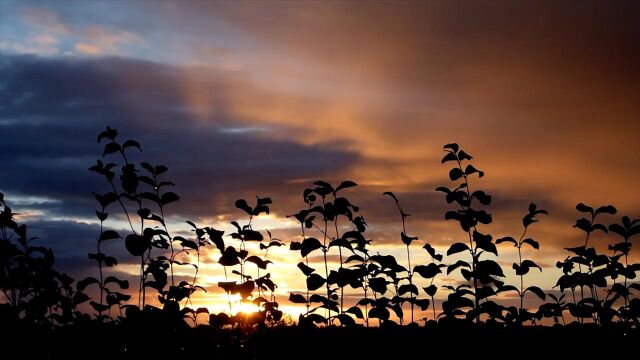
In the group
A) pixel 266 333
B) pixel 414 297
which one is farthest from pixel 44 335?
pixel 414 297

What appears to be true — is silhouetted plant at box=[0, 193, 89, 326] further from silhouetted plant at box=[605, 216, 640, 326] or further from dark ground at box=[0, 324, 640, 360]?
silhouetted plant at box=[605, 216, 640, 326]

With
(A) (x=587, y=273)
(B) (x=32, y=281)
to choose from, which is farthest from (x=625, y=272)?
(B) (x=32, y=281)

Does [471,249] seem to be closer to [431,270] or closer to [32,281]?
[431,270]

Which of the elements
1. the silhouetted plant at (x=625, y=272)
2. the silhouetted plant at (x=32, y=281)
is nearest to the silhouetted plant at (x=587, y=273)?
the silhouetted plant at (x=625, y=272)

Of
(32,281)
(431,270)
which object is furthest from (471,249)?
(32,281)

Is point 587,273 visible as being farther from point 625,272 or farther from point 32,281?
point 32,281

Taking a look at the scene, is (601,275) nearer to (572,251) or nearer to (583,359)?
(572,251)

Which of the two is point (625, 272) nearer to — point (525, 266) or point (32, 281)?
point (525, 266)

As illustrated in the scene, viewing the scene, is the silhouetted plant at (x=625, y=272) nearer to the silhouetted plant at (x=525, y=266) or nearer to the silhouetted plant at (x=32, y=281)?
the silhouetted plant at (x=525, y=266)

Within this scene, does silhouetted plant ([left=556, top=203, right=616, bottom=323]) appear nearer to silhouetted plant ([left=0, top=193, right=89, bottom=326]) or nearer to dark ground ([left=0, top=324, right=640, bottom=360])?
dark ground ([left=0, top=324, right=640, bottom=360])

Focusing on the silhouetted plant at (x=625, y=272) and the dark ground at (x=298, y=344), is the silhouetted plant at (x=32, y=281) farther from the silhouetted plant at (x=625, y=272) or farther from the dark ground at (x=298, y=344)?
the silhouetted plant at (x=625, y=272)

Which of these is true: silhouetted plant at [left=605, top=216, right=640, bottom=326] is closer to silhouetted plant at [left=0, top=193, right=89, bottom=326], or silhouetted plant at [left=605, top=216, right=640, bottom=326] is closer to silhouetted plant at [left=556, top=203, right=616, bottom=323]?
silhouetted plant at [left=556, top=203, right=616, bottom=323]

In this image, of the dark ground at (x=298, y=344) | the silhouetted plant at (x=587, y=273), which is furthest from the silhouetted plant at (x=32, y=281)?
the silhouetted plant at (x=587, y=273)

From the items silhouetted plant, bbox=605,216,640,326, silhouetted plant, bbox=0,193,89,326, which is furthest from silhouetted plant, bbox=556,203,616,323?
silhouetted plant, bbox=0,193,89,326
